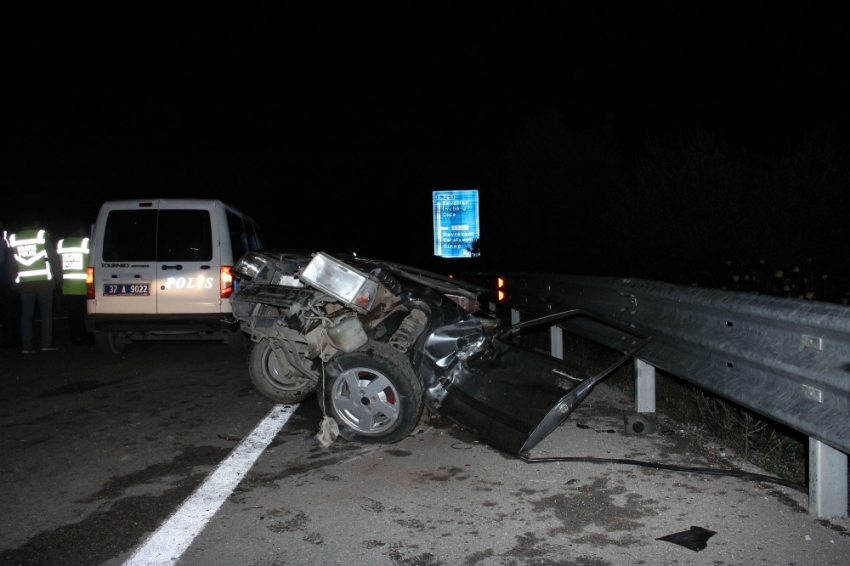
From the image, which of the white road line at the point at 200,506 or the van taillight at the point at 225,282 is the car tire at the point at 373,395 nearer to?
the white road line at the point at 200,506

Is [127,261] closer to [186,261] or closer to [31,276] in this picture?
[186,261]

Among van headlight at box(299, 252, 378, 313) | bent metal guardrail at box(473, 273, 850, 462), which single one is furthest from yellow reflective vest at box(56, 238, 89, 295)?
bent metal guardrail at box(473, 273, 850, 462)

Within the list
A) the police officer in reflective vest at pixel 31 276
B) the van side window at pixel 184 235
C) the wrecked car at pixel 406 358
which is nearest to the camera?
the wrecked car at pixel 406 358

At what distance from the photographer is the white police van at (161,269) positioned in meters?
8.78

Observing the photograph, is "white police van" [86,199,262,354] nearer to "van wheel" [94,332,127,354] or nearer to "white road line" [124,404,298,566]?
"van wheel" [94,332,127,354]

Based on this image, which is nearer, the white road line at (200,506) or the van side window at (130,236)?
the white road line at (200,506)

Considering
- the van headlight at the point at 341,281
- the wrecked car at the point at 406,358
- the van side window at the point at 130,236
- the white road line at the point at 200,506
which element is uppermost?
A: the van side window at the point at 130,236

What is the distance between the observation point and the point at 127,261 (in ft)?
29.1

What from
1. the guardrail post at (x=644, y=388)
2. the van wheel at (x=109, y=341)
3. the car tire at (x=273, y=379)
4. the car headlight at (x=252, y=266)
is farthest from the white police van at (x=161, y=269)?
the guardrail post at (x=644, y=388)

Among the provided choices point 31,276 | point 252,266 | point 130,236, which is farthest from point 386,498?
point 31,276

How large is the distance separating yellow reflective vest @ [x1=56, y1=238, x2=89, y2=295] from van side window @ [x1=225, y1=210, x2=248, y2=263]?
247 centimetres

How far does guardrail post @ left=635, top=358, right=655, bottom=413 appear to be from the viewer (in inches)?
225

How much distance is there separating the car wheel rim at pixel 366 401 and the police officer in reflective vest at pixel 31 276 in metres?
6.96

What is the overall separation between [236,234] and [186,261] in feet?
3.33
